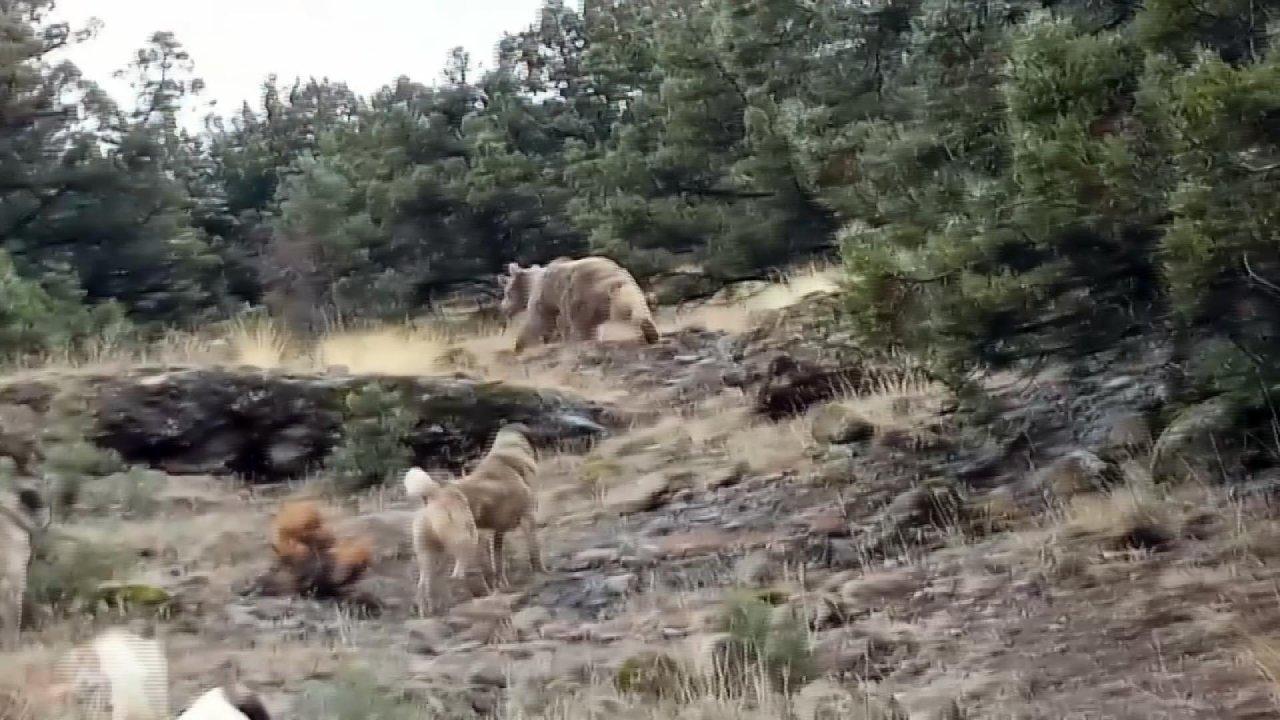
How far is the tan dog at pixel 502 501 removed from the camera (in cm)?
535

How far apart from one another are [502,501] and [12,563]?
1788 mm

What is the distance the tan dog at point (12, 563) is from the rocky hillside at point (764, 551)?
0.08 meters

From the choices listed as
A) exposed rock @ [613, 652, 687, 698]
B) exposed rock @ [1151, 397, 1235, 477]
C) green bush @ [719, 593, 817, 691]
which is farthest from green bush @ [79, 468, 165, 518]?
exposed rock @ [1151, 397, 1235, 477]

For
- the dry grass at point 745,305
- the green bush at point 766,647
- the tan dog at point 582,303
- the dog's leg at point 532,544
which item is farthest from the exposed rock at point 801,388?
the green bush at point 766,647

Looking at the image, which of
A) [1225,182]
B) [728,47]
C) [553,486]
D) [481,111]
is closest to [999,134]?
[1225,182]

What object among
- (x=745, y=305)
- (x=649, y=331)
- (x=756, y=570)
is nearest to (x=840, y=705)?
(x=756, y=570)

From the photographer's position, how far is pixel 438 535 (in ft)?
16.8

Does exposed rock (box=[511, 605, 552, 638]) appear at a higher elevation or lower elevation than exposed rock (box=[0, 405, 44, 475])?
lower

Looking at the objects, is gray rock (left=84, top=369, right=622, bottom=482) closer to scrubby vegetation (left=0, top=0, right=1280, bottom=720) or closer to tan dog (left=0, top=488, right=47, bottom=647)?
scrubby vegetation (left=0, top=0, right=1280, bottom=720)

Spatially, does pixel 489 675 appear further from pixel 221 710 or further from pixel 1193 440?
pixel 1193 440

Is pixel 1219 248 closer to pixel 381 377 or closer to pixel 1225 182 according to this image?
pixel 1225 182

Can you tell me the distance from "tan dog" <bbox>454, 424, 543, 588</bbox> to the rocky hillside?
0.13 metres

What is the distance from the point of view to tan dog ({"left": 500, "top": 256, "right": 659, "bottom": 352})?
10469 millimetres

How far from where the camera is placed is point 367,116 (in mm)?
15117
